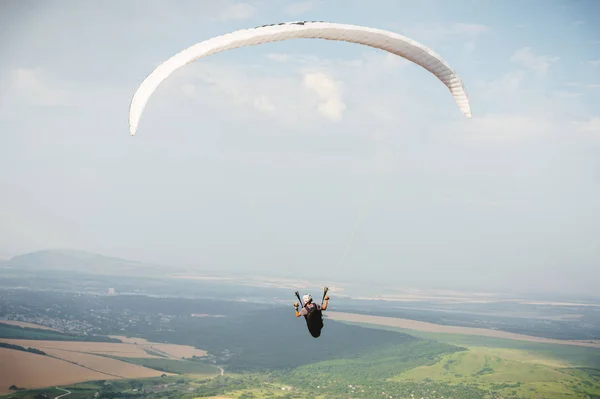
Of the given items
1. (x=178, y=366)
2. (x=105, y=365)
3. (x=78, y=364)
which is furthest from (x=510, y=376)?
(x=78, y=364)

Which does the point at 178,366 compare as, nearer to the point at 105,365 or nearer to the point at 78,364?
the point at 105,365

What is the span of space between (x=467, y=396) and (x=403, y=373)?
23.5 m

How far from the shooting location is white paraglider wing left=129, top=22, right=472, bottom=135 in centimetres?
2367

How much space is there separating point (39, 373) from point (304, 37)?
143791 mm

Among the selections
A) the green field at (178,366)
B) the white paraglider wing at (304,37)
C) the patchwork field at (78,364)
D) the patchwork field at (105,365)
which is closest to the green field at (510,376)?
the green field at (178,366)

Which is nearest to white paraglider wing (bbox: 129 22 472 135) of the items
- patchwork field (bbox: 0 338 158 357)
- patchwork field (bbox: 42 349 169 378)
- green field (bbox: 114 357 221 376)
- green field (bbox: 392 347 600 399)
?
green field (bbox: 392 347 600 399)

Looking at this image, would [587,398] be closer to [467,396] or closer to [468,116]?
[467,396]

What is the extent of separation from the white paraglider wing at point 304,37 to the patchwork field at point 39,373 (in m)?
133

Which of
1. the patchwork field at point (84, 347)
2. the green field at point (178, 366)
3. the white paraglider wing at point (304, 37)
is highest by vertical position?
the white paraglider wing at point (304, 37)

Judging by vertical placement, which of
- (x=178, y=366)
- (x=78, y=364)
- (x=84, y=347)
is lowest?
(x=178, y=366)

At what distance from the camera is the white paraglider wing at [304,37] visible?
77.7 feet

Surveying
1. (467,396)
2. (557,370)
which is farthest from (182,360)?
(557,370)

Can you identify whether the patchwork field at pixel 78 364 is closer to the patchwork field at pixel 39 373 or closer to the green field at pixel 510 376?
the patchwork field at pixel 39 373

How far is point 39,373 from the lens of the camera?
150500mm
